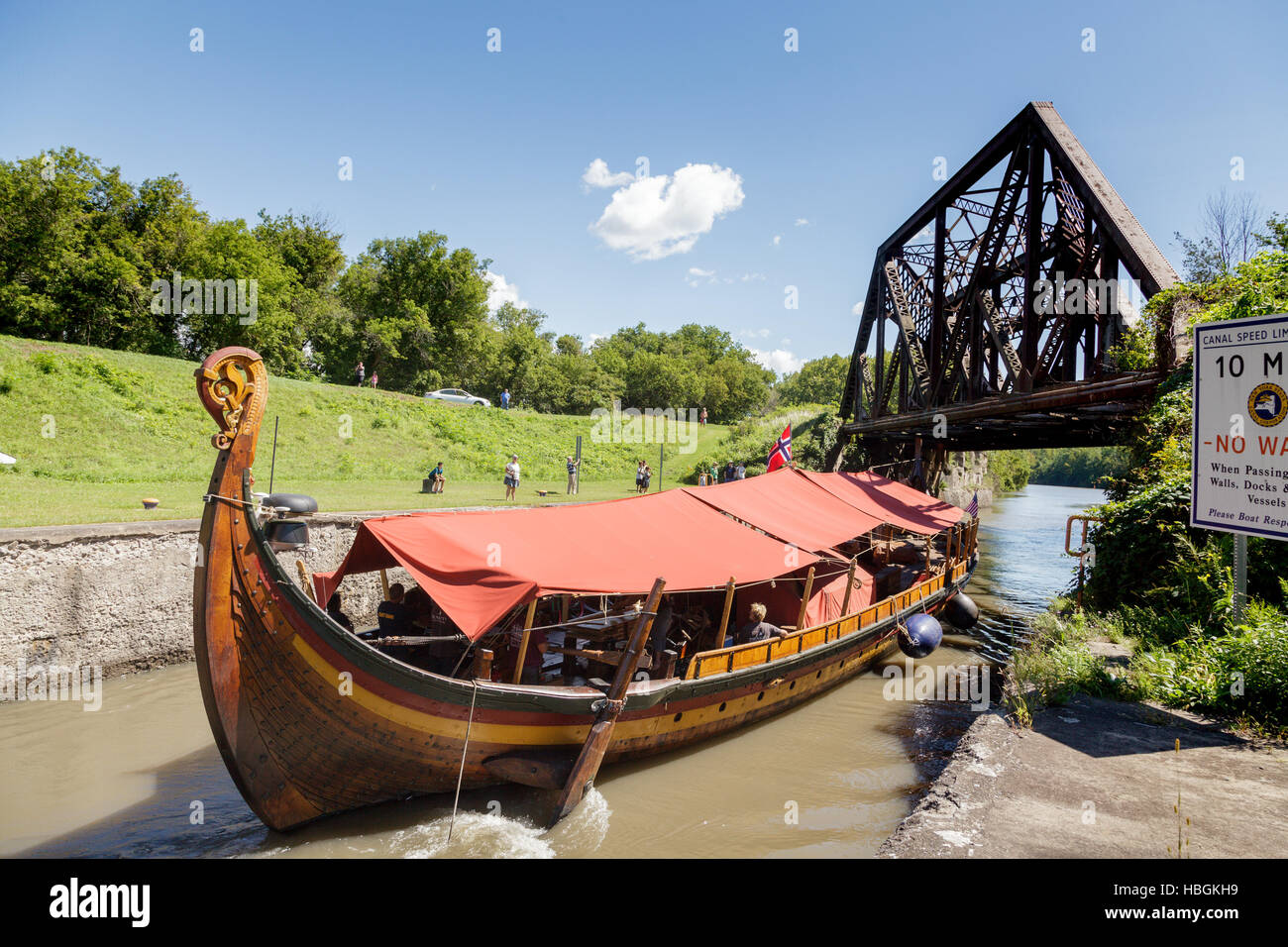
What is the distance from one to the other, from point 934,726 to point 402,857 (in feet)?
27.2

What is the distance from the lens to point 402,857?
22.2ft

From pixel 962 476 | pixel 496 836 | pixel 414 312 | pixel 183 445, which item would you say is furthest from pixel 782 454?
pixel 414 312

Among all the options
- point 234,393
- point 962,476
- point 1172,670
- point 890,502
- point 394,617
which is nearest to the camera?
point 234,393

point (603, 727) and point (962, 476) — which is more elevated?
point (962, 476)

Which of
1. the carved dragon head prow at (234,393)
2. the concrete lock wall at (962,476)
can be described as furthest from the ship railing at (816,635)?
the concrete lock wall at (962,476)

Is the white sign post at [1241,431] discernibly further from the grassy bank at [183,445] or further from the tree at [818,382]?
the tree at [818,382]

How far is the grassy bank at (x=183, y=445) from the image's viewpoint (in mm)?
16922

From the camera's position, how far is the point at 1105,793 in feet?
19.2

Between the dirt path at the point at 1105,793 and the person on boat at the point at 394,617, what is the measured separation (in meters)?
6.70

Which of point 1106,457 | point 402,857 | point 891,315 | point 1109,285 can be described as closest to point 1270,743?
point 402,857

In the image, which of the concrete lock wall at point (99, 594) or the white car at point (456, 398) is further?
the white car at point (456, 398)

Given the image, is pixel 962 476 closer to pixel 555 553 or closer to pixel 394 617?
pixel 555 553

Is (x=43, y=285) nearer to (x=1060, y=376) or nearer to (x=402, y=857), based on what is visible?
(x=402, y=857)

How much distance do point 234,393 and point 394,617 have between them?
178 inches
